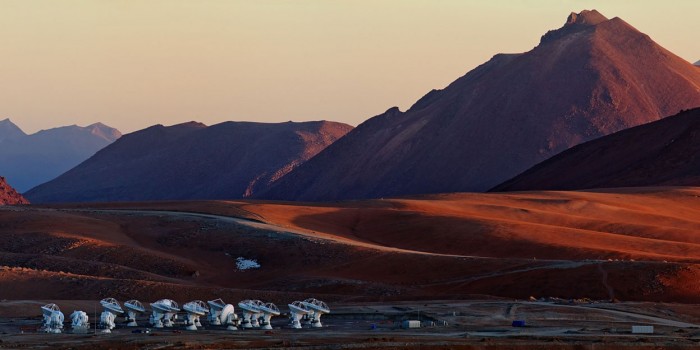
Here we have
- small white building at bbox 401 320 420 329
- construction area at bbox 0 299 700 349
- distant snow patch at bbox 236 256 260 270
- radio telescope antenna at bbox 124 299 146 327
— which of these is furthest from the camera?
distant snow patch at bbox 236 256 260 270

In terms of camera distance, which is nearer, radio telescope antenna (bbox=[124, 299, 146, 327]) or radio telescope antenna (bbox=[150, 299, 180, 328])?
radio telescope antenna (bbox=[150, 299, 180, 328])

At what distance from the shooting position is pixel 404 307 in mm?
90688

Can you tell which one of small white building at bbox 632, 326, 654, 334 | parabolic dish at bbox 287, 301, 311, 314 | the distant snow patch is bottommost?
small white building at bbox 632, 326, 654, 334

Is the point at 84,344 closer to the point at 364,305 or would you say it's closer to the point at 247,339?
the point at 247,339

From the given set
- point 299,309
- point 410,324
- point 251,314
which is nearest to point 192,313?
point 251,314

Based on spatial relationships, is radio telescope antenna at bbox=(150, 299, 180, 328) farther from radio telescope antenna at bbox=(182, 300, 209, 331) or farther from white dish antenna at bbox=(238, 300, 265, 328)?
white dish antenna at bbox=(238, 300, 265, 328)

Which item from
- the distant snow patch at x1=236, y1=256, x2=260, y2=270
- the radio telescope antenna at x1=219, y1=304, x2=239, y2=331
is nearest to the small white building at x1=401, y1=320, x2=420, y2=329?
the radio telescope antenna at x1=219, y1=304, x2=239, y2=331

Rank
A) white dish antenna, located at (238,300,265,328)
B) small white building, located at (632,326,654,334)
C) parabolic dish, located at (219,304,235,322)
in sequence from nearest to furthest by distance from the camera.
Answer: small white building, located at (632,326,654,334)
white dish antenna, located at (238,300,265,328)
parabolic dish, located at (219,304,235,322)

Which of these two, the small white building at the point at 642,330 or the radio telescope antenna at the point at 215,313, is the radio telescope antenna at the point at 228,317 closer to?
the radio telescope antenna at the point at 215,313

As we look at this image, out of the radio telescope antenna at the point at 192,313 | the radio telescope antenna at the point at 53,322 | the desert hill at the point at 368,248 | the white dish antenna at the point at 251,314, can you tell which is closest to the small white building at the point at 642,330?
the desert hill at the point at 368,248

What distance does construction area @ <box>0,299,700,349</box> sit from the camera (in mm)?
70625

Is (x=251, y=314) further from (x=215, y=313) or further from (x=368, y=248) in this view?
(x=368, y=248)

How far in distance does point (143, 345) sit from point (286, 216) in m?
81.4

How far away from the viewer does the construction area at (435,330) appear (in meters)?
70.6
